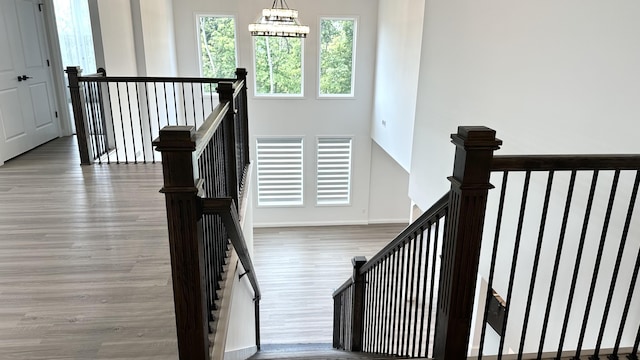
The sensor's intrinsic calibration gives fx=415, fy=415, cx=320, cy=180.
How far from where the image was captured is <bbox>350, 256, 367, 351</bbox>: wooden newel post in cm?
387

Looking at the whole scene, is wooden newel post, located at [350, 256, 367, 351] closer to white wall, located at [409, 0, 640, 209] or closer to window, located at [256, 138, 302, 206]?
white wall, located at [409, 0, 640, 209]

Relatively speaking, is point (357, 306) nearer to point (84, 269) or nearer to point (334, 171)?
point (84, 269)

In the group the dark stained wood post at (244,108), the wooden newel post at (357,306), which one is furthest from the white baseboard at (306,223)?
the wooden newel post at (357,306)

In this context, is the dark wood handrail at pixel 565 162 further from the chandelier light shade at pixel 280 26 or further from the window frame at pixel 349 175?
the window frame at pixel 349 175

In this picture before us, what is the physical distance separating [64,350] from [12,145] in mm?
3931

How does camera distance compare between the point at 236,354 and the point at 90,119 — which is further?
the point at 90,119

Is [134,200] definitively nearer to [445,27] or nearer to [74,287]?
[74,287]

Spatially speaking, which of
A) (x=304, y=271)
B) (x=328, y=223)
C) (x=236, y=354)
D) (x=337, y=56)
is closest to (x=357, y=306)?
(x=236, y=354)

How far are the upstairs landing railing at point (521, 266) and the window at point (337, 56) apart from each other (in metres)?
5.74

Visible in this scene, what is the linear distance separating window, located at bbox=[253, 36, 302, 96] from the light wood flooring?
14.9 feet

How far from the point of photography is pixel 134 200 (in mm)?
3768

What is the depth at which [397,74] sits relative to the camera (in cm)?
759

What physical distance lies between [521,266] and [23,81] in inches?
235

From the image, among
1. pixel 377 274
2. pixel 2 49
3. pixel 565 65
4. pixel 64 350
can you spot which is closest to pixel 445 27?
pixel 565 65
